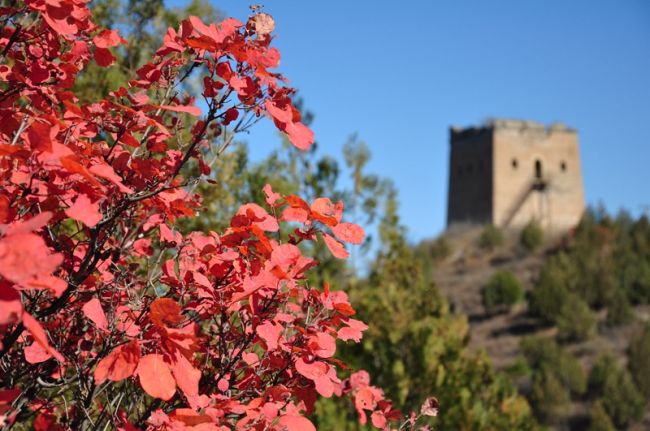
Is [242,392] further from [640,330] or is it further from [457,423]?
[640,330]

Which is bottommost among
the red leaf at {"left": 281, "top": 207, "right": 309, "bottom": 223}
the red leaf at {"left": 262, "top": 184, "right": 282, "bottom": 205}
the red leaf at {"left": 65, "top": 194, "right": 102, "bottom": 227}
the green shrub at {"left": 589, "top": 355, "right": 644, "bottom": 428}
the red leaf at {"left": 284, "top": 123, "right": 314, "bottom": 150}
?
the green shrub at {"left": 589, "top": 355, "right": 644, "bottom": 428}

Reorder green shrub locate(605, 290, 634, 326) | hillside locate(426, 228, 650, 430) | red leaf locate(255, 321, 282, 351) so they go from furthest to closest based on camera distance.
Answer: green shrub locate(605, 290, 634, 326) → hillside locate(426, 228, 650, 430) → red leaf locate(255, 321, 282, 351)

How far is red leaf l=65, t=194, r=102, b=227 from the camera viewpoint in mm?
1207

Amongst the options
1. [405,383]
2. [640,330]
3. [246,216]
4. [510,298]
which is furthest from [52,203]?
[510,298]

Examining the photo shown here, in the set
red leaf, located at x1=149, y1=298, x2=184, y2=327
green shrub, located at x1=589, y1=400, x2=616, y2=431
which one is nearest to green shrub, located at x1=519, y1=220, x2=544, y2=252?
green shrub, located at x1=589, y1=400, x2=616, y2=431

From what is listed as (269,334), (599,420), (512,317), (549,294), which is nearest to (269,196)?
(269,334)

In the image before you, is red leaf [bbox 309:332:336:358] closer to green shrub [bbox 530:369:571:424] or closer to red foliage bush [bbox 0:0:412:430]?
red foliage bush [bbox 0:0:412:430]

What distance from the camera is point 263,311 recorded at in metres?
1.72

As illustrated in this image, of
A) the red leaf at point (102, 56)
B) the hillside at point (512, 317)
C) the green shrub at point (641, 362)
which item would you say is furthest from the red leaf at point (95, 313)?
the green shrub at point (641, 362)

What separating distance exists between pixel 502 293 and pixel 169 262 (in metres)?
21.8

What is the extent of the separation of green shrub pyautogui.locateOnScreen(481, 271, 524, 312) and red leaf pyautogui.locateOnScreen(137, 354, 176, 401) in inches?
872

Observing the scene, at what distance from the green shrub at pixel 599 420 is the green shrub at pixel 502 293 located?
287 inches

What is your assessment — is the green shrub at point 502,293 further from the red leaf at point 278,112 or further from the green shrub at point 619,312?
the red leaf at point 278,112

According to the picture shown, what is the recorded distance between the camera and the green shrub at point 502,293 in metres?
22.3
